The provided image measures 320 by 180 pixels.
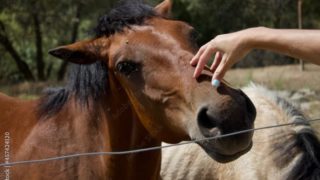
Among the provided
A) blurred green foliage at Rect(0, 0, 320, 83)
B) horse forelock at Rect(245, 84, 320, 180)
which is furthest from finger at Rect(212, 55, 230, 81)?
blurred green foliage at Rect(0, 0, 320, 83)

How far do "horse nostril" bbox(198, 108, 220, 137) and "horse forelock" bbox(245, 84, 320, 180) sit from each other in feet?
3.79

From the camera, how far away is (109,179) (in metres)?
2.75

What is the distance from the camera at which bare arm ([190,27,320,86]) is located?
197cm

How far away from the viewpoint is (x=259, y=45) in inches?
82.0

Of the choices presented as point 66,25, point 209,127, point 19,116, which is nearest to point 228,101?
point 209,127

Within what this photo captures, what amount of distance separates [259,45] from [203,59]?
268 millimetres

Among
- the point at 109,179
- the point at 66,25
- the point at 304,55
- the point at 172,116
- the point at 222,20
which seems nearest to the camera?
the point at 304,55

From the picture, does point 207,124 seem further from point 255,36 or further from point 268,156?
point 268,156

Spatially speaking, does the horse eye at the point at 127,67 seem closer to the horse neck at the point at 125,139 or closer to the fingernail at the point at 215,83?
the horse neck at the point at 125,139

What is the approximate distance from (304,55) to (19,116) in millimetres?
1653

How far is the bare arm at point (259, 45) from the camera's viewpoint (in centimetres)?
197

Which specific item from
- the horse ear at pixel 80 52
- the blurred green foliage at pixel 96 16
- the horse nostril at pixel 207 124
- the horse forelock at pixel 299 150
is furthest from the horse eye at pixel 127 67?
the blurred green foliage at pixel 96 16

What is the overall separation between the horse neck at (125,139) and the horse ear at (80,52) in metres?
0.21

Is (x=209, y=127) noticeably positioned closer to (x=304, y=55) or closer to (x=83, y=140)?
(x=304, y=55)
